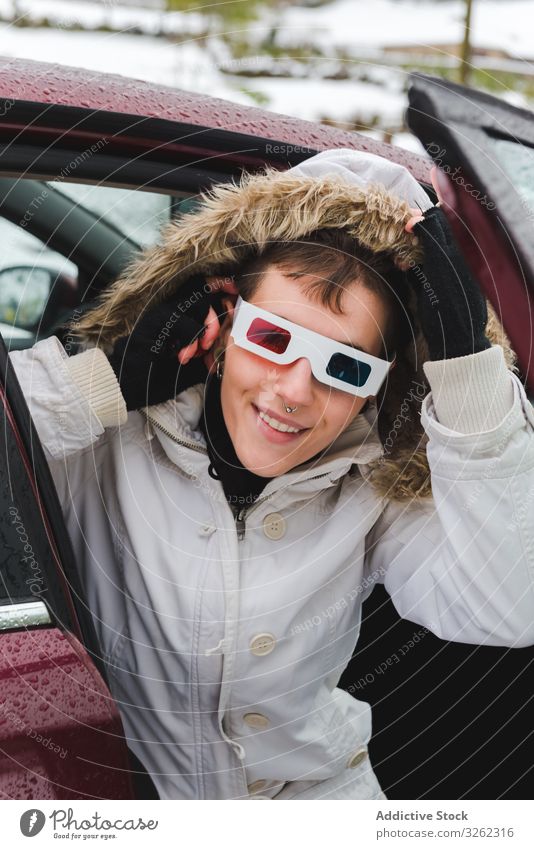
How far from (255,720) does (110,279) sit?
40.1 inches

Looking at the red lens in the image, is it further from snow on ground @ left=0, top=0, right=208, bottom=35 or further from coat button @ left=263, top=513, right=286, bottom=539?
snow on ground @ left=0, top=0, right=208, bottom=35

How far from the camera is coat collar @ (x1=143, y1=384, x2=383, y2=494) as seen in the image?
141 cm

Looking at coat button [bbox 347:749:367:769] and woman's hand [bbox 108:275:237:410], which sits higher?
woman's hand [bbox 108:275:237:410]

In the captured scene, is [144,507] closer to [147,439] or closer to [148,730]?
[147,439]

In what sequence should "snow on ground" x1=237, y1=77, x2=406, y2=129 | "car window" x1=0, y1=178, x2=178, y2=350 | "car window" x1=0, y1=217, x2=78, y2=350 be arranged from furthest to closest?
1. "snow on ground" x1=237, y1=77, x2=406, y2=129
2. "car window" x1=0, y1=217, x2=78, y2=350
3. "car window" x1=0, y1=178, x2=178, y2=350

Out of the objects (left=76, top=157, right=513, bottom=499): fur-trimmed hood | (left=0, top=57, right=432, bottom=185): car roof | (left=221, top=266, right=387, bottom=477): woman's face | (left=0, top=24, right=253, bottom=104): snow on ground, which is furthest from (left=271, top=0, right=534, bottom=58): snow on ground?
(left=221, top=266, right=387, bottom=477): woman's face

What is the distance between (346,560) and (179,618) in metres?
0.27

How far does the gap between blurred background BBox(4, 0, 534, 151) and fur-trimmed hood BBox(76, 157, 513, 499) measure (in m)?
1.88

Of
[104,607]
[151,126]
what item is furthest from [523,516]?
[151,126]

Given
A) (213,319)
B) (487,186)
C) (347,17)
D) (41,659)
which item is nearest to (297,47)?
(347,17)

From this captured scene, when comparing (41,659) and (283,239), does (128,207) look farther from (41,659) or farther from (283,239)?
(41,659)

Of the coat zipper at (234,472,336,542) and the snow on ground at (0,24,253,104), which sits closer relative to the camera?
the coat zipper at (234,472,336,542)

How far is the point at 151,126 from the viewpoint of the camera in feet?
4.82

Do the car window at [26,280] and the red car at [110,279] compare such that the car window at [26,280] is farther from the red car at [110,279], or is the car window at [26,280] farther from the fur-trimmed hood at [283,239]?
the fur-trimmed hood at [283,239]
